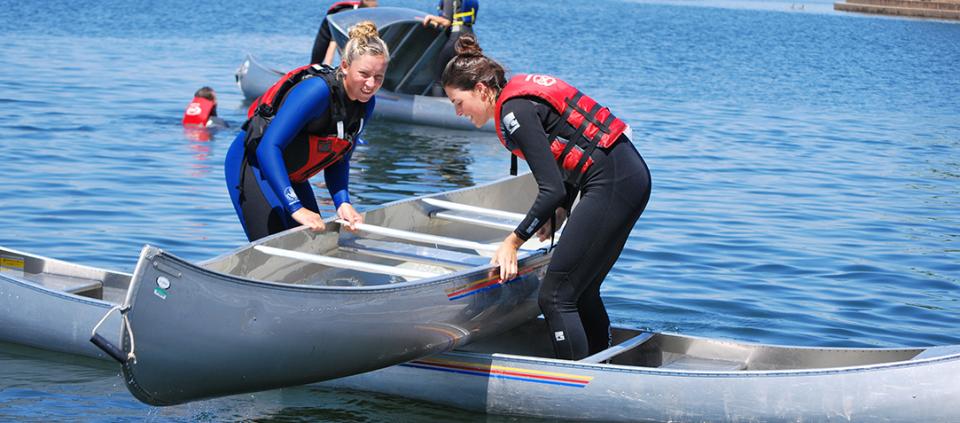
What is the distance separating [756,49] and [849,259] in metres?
27.9

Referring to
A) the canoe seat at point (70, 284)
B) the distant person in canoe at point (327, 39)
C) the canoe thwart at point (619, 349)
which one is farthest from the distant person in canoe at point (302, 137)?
the distant person in canoe at point (327, 39)

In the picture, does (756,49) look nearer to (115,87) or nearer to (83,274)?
(115,87)

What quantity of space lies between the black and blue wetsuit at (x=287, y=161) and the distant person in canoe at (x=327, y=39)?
389 inches

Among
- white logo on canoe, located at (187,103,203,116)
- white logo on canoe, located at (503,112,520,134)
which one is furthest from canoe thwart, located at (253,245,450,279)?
white logo on canoe, located at (187,103,203,116)

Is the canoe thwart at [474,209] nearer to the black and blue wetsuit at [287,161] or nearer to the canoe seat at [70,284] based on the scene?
the black and blue wetsuit at [287,161]

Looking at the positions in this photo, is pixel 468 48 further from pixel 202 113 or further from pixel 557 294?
pixel 202 113

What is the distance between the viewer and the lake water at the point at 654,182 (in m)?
7.83

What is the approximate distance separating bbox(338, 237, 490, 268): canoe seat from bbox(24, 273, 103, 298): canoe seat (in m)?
1.57

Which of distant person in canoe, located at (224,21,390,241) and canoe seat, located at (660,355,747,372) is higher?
distant person in canoe, located at (224,21,390,241)

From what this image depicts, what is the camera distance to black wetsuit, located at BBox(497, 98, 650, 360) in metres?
5.25

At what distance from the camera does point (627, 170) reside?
18.0ft

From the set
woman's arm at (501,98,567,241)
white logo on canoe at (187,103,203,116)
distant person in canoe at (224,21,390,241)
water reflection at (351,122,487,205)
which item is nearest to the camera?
woman's arm at (501,98,567,241)

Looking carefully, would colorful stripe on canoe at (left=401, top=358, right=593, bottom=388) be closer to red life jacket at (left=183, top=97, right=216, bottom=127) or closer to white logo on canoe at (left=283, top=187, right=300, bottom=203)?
white logo on canoe at (left=283, top=187, right=300, bottom=203)

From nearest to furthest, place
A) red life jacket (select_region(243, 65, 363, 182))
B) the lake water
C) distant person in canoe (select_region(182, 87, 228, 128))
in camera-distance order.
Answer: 1. red life jacket (select_region(243, 65, 363, 182))
2. the lake water
3. distant person in canoe (select_region(182, 87, 228, 128))
